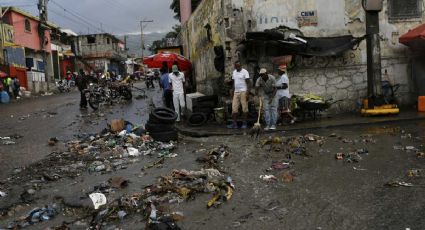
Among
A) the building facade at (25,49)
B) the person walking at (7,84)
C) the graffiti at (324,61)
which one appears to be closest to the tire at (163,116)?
the graffiti at (324,61)

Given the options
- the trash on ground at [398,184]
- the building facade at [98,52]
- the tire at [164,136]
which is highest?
the building facade at [98,52]

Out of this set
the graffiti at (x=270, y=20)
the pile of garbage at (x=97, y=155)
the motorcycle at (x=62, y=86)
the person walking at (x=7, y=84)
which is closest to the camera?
the pile of garbage at (x=97, y=155)

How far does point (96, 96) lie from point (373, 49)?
12154 mm

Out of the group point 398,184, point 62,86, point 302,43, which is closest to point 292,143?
point 398,184

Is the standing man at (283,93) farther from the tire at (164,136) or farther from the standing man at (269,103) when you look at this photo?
the tire at (164,136)

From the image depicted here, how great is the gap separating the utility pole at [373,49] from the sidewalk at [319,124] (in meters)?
0.90

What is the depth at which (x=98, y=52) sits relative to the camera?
7169 cm

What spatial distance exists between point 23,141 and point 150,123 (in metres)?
3.71

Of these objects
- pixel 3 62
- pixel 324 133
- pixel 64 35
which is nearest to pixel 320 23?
pixel 324 133

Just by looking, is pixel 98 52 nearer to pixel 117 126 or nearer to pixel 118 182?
pixel 117 126

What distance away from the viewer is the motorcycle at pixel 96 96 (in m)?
20.6

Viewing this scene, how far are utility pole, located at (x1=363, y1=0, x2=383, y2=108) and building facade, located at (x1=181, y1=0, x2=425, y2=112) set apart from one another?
0.44m

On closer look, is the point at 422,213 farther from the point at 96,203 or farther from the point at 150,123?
the point at 150,123

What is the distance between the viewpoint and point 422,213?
5746 mm
